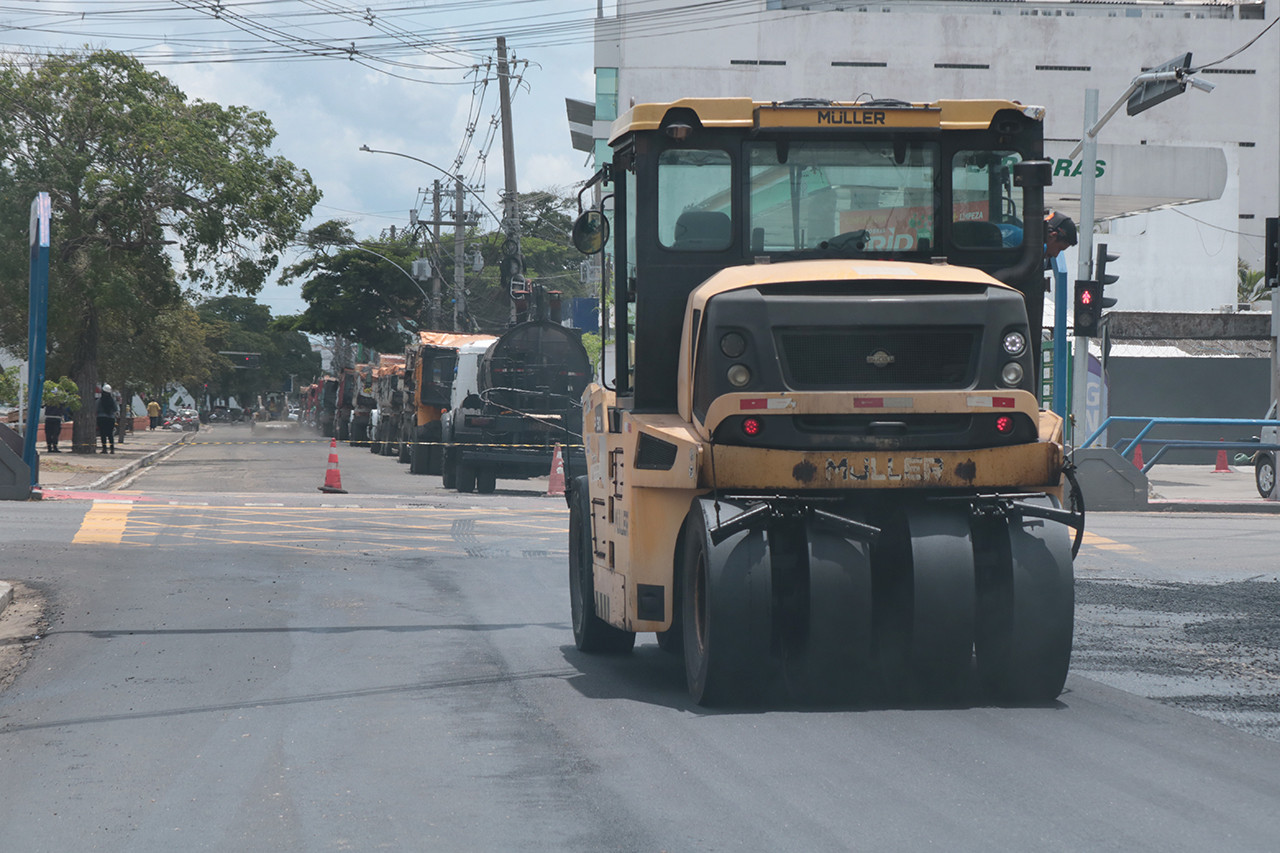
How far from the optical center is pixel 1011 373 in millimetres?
7414

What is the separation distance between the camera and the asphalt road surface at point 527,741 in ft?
17.7

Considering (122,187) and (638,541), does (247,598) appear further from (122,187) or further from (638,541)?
(122,187)

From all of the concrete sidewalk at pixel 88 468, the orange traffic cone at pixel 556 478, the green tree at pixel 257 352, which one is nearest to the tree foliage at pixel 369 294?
the concrete sidewalk at pixel 88 468

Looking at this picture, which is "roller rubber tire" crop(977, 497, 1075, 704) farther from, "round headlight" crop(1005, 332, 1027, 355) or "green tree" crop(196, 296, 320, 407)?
"green tree" crop(196, 296, 320, 407)

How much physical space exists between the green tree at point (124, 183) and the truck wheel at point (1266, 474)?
2646 cm

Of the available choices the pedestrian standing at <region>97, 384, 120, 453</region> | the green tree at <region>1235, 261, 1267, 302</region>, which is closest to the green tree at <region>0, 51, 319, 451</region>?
the pedestrian standing at <region>97, 384, 120, 453</region>

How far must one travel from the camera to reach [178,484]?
29.9m

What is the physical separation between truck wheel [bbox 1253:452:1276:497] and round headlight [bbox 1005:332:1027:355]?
19806 mm

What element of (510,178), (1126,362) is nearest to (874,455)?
(510,178)

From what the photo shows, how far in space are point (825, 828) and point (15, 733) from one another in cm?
435

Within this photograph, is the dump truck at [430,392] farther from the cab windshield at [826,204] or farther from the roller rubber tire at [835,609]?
the roller rubber tire at [835,609]

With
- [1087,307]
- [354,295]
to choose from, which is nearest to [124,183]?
[1087,307]

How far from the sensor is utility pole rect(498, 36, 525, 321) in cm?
3778

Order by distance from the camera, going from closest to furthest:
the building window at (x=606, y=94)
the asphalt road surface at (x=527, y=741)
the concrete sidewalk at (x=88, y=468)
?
the asphalt road surface at (x=527, y=741) < the concrete sidewalk at (x=88, y=468) < the building window at (x=606, y=94)
